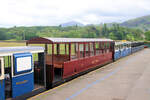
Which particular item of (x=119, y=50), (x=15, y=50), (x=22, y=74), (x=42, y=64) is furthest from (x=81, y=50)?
(x=119, y=50)

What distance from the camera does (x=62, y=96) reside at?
7.59 metres

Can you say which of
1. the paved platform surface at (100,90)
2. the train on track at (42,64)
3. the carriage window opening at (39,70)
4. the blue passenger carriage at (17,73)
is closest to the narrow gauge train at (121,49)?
the train on track at (42,64)

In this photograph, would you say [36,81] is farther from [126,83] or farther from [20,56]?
[126,83]

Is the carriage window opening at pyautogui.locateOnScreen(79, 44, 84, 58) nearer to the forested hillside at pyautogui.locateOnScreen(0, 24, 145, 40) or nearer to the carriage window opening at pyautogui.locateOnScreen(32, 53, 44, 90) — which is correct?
the carriage window opening at pyautogui.locateOnScreen(32, 53, 44, 90)

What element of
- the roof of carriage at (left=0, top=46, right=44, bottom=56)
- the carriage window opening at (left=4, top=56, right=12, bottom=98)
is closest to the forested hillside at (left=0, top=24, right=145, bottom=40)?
the carriage window opening at (left=4, top=56, right=12, bottom=98)

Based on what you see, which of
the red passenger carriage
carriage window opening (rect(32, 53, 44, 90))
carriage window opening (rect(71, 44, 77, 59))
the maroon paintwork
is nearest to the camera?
carriage window opening (rect(32, 53, 44, 90))

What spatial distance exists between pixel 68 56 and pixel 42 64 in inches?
124

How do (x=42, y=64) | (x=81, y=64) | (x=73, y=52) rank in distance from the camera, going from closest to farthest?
1. (x=42, y=64)
2. (x=73, y=52)
3. (x=81, y=64)

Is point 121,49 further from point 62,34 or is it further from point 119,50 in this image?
point 62,34

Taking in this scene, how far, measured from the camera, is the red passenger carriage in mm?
8641

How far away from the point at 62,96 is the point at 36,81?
1494 mm

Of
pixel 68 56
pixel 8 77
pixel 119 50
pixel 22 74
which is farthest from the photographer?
pixel 119 50

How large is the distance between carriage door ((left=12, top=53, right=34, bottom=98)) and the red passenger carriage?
1722 millimetres

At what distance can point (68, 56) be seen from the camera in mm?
10609
